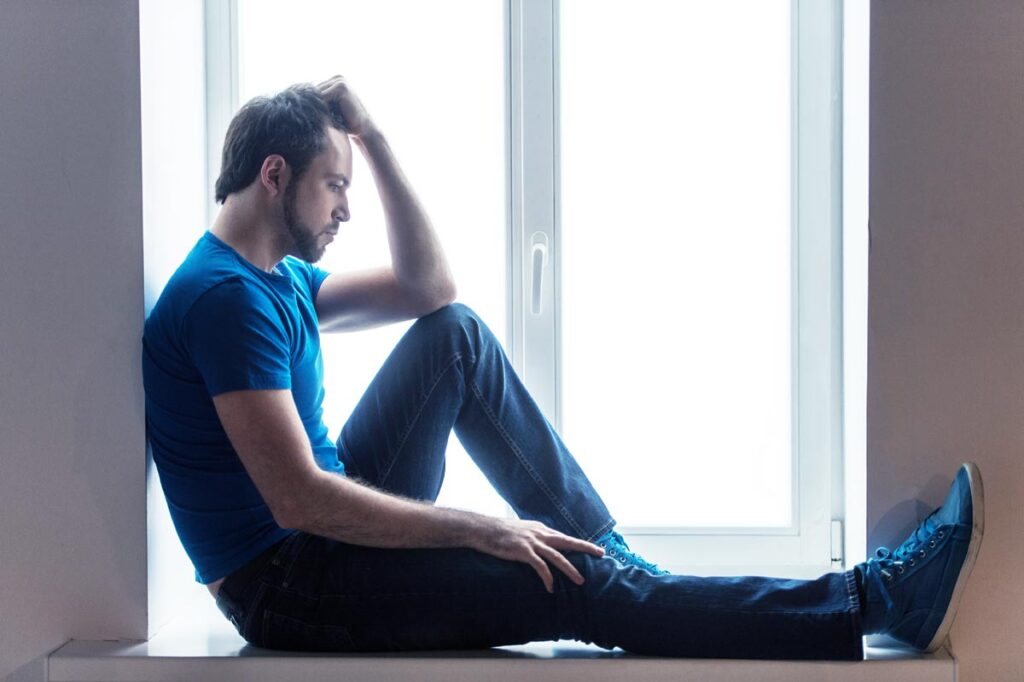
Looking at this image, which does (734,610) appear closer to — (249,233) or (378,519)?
(378,519)

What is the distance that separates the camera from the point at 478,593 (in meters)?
1.57

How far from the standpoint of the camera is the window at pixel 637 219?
79.3 inches

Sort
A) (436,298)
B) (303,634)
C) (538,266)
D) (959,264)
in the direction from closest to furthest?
(303,634), (959,264), (436,298), (538,266)

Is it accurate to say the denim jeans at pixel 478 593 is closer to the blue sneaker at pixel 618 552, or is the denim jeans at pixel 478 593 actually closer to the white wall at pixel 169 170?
the blue sneaker at pixel 618 552

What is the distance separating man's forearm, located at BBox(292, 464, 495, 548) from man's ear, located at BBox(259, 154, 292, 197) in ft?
1.48

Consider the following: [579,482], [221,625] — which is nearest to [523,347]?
[579,482]

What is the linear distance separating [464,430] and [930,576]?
2.42ft

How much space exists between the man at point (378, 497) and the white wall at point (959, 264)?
0.16 metres

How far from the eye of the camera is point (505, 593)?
1565 millimetres

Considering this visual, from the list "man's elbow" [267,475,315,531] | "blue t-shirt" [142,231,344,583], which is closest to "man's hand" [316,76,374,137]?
"blue t-shirt" [142,231,344,583]

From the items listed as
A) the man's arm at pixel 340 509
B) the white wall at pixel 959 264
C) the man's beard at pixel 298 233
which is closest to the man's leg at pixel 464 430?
the man's arm at pixel 340 509

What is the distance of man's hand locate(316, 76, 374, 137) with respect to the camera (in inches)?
68.5

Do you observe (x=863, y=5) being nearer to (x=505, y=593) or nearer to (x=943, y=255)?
(x=943, y=255)

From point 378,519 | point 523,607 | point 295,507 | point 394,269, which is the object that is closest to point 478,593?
point 523,607
